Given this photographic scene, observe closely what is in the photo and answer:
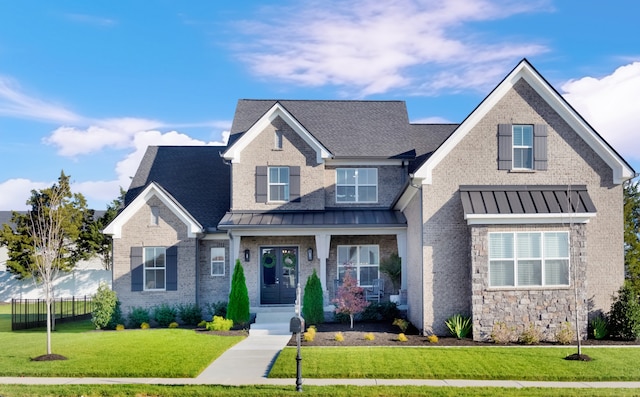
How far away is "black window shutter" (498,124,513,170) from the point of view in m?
18.5

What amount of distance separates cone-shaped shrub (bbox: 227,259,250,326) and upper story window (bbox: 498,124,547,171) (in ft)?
32.0

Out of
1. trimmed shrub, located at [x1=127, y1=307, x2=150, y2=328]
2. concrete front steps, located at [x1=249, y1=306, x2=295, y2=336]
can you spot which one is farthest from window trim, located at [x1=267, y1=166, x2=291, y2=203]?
trimmed shrub, located at [x1=127, y1=307, x2=150, y2=328]

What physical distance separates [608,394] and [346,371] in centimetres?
525

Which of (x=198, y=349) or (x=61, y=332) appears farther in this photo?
(x=61, y=332)

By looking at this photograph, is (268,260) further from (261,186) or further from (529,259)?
(529,259)

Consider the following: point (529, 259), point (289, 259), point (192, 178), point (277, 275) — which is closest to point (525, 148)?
point (529, 259)

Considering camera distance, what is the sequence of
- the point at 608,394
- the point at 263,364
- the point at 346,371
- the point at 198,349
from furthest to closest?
the point at 198,349 < the point at 263,364 < the point at 346,371 < the point at 608,394

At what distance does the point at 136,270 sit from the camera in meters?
22.4

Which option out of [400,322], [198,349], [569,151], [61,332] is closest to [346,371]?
[198,349]

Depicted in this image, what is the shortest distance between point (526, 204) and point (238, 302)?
33.8 feet

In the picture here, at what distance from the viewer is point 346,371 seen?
42.2ft

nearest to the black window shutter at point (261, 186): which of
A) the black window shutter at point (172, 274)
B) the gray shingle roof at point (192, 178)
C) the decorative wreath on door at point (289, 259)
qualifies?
the gray shingle roof at point (192, 178)

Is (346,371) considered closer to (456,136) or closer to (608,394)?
(608,394)

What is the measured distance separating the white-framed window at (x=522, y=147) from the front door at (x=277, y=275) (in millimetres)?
9350
